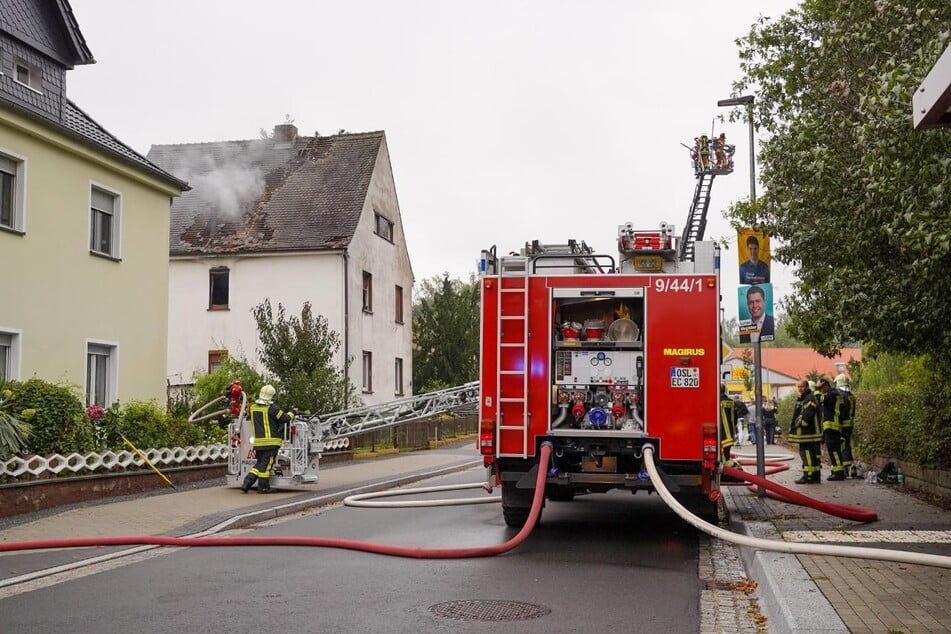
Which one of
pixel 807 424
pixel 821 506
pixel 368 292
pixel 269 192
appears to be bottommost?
pixel 821 506

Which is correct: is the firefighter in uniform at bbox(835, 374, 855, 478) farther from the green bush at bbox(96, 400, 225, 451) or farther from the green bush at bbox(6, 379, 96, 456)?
the green bush at bbox(6, 379, 96, 456)

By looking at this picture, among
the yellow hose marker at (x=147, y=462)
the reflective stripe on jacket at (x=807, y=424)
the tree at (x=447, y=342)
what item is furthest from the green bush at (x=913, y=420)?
the tree at (x=447, y=342)

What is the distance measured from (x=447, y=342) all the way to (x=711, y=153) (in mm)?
16664

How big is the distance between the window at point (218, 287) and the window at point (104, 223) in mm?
12537

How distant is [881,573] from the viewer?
23.9ft

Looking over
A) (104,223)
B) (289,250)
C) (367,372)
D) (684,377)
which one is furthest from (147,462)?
(367,372)

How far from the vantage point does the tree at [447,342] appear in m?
41.9

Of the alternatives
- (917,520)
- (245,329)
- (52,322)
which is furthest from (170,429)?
(245,329)

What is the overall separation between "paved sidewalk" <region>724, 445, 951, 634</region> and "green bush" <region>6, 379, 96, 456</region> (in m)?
8.65

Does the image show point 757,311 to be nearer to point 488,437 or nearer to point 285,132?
point 488,437

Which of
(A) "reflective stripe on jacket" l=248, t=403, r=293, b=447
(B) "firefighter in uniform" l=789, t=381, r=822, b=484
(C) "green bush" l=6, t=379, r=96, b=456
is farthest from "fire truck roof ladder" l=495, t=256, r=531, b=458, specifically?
(B) "firefighter in uniform" l=789, t=381, r=822, b=484

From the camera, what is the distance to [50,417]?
13250 millimetres

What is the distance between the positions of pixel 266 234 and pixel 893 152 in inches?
982

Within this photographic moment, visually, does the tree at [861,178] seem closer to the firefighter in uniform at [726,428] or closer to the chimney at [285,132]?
the firefighter in uniform at [726,428]
